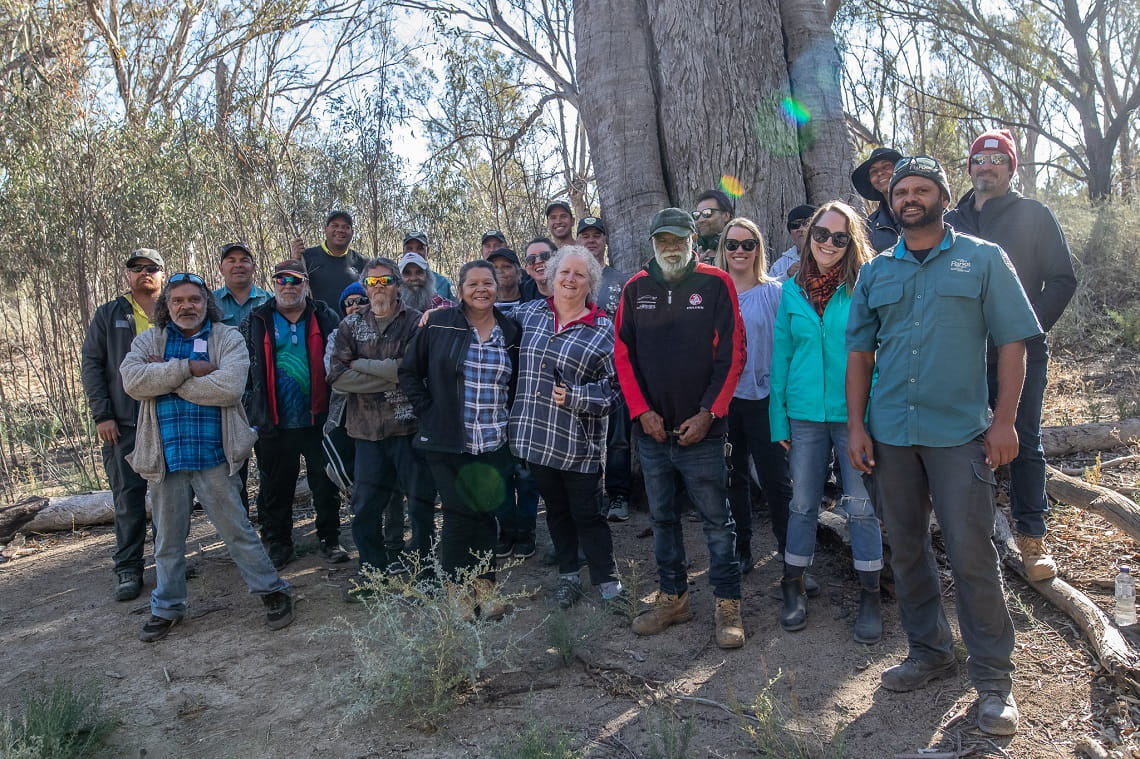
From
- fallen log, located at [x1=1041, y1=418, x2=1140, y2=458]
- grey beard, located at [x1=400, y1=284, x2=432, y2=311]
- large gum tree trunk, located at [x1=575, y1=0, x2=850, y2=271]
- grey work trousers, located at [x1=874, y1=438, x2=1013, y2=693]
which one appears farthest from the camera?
fallen log, located at [x1=1041, y1=418, x2=1140, y2=458]

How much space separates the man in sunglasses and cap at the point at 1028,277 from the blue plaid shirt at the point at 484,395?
104 inches

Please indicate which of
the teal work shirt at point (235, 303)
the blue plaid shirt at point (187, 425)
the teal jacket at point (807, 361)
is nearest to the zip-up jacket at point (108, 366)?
the teal work shirt at point (235, 303)

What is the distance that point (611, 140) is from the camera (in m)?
6.35

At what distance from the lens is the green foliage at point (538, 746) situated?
2.97 m

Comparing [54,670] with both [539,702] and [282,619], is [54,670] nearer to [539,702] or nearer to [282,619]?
[282,619]

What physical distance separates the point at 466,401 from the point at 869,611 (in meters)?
2.33

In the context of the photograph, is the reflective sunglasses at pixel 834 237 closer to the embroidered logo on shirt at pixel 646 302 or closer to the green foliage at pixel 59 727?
the embroidered logo on shirt at pixel 646 302

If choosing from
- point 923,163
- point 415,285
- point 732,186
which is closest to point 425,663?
point 415,285

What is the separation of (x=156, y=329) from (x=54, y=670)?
197 centimetres

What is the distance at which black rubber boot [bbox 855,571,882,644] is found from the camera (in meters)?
3.90

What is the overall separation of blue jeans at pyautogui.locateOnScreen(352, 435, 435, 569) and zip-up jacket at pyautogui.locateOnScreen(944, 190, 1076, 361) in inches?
131

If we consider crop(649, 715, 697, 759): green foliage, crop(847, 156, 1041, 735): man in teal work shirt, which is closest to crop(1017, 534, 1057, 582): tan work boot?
crop(847, 156, 1041, 735): man in teal work shirt

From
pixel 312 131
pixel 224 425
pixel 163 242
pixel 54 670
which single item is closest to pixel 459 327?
pixel 224 425

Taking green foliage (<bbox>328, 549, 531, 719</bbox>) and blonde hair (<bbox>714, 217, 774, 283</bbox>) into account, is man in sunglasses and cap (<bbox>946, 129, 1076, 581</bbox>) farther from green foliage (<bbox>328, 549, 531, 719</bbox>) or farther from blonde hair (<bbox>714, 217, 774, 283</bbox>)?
green foliage (<bbox>328, 549, 531, 719</bbox>)
